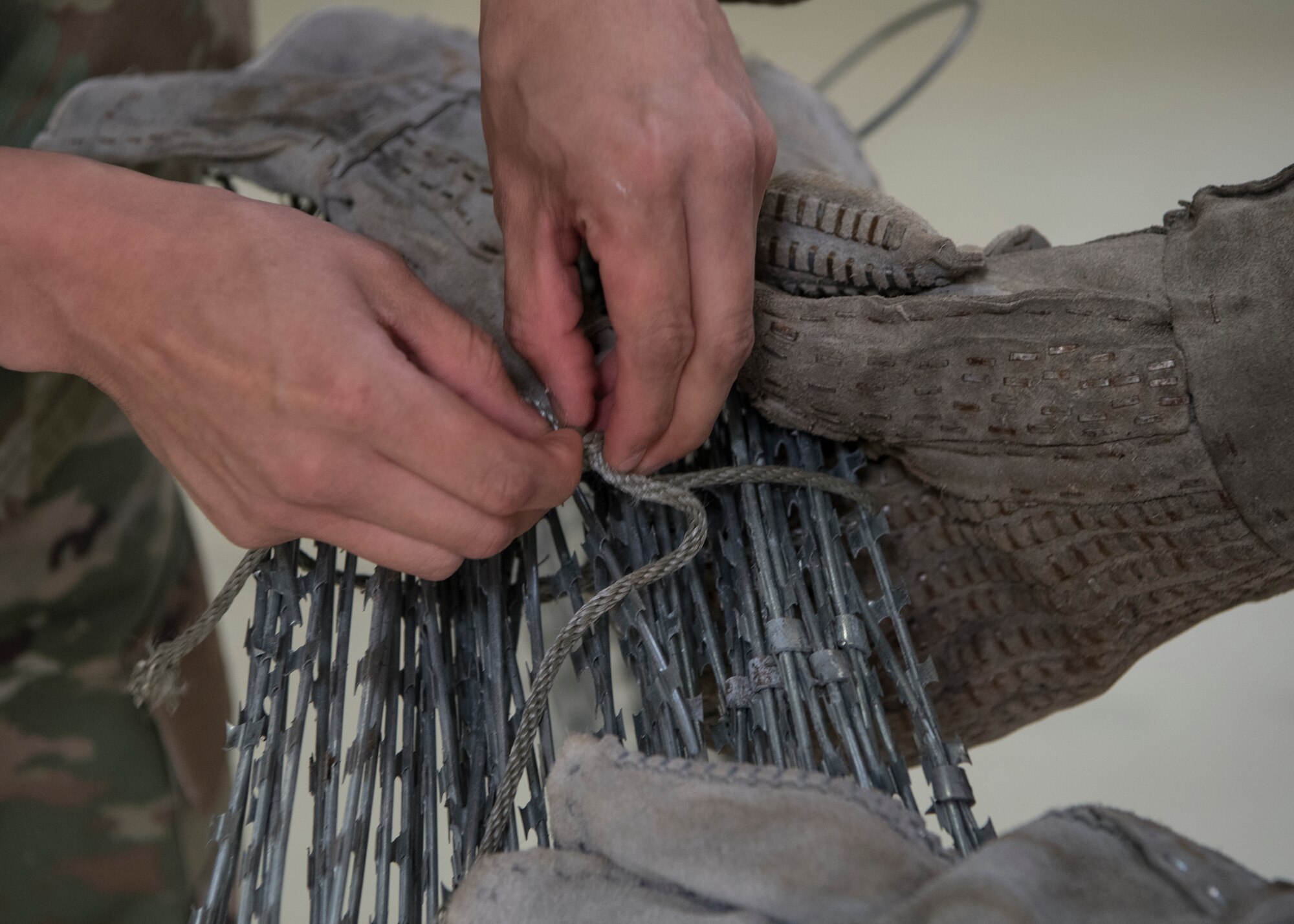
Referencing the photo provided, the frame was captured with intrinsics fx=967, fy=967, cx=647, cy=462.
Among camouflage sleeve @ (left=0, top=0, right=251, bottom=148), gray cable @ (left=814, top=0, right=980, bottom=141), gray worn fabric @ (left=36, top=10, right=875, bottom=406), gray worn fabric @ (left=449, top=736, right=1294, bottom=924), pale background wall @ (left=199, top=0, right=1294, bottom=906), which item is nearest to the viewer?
gray worn fabric @ (left=449, top=736, right=1294, bottom=924)

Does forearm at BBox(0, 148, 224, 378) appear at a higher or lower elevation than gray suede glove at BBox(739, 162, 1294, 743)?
lower

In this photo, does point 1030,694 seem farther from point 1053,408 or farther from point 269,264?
point 269,264

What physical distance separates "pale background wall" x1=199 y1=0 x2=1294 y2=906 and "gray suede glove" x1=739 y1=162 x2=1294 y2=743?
19.2 inches

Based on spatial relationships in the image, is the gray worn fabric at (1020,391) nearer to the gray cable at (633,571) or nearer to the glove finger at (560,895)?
the gray cable at (633,571)

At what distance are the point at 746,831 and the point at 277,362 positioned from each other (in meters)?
0.18

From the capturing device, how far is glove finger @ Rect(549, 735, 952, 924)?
0.23 metres

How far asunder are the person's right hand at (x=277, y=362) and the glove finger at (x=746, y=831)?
0.28 ft

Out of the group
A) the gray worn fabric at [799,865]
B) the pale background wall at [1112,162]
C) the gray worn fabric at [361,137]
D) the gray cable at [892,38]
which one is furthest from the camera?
the gray cable at [892,38]

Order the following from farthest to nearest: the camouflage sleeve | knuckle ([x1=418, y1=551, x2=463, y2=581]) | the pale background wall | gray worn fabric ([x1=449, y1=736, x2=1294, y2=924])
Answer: the pale background wall, the camouflage sleeve, knuckle ([x1=418, y1=551, x2=463, y2=581]), gray worn fabric ([x1=449, y1=736, x2=1294, y2=924])

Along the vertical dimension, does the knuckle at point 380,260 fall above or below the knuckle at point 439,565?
above

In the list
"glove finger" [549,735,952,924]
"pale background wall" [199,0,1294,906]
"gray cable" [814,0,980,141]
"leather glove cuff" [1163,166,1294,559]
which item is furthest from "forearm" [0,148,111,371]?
"gray cable" [814,0,980,141]

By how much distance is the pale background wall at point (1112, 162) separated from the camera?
791mm

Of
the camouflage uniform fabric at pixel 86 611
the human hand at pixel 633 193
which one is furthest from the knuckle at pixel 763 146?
the camouflage uniform fabric at pixel 86 611

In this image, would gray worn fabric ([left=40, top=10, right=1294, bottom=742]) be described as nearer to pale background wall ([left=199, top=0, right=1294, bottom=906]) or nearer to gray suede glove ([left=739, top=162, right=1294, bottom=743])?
gray suede glove ([left=739, top=162, right=1294, bottom=743])
